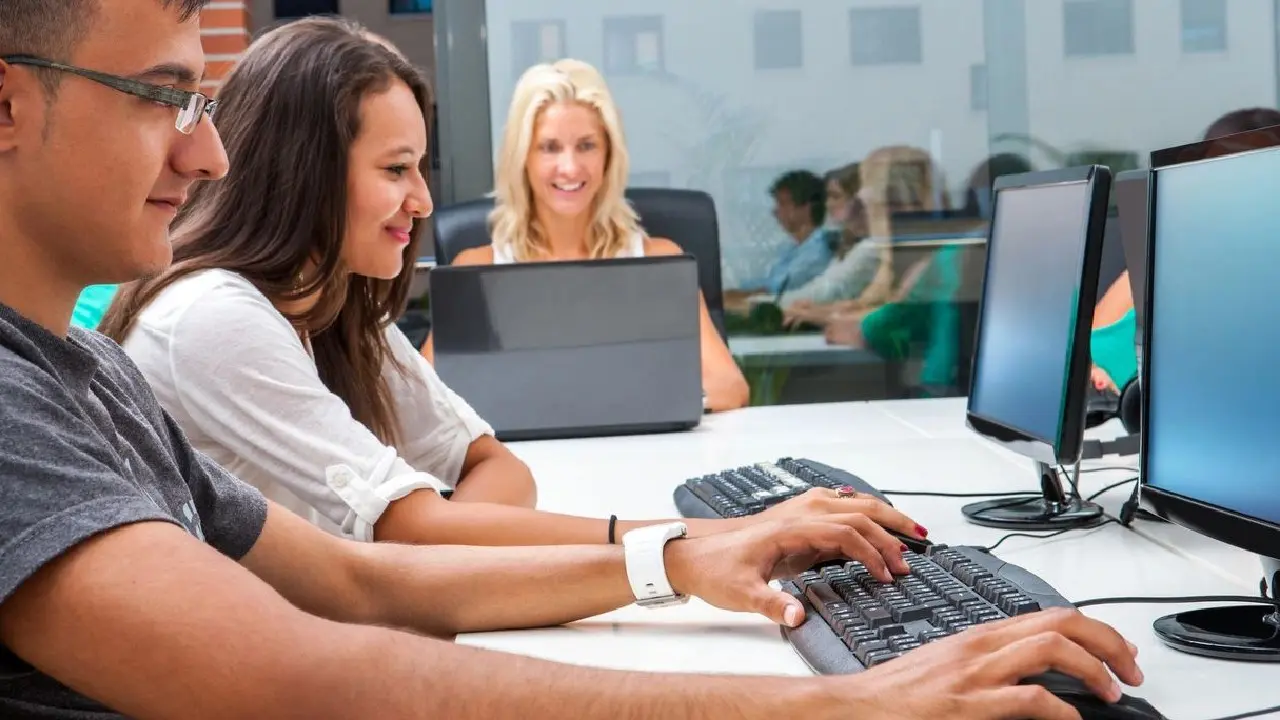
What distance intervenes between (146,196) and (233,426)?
640mm

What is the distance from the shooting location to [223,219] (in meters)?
1.65

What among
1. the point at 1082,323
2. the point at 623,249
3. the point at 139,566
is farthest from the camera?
the point at 623,249

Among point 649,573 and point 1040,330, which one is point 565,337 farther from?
point 649,573

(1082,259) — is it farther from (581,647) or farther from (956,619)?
(581,647)

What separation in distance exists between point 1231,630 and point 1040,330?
0.55m

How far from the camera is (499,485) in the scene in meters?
1.78

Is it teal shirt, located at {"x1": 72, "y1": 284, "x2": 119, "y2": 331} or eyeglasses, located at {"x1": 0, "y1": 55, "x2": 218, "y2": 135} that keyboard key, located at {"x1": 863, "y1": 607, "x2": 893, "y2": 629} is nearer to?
eyeglasses, located at {"x1": 0, "y1": 55, "x2": 218, "y2": 135}

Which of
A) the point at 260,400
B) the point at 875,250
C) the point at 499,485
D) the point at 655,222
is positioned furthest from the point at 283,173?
the point at 875,250

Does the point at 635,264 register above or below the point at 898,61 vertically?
below

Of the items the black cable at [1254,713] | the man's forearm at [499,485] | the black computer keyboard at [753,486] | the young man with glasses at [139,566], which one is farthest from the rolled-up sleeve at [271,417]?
the black cable at [1254,713]

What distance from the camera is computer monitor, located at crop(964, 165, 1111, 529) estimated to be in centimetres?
142

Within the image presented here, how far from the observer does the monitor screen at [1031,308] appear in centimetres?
145

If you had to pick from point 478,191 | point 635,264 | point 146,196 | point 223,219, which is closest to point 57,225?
point 146,196

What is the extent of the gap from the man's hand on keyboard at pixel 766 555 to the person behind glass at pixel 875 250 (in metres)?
2.89
